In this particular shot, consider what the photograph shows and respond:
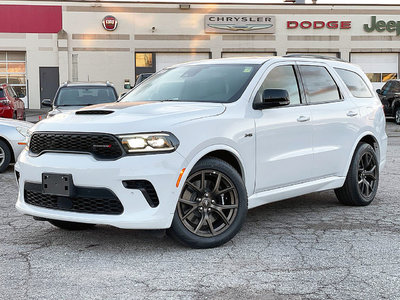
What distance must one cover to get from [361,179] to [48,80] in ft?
99.4

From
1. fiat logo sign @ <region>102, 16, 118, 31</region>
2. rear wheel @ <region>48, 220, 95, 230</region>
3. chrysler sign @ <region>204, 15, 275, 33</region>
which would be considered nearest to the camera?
rear wheel @ <region>48, 220, 95, 230</region>

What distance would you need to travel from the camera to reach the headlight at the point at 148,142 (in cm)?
461

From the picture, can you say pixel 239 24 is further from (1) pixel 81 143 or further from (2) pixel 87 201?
(2) pixel 87 201

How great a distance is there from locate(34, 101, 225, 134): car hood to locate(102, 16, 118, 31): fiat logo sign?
30.4 meters

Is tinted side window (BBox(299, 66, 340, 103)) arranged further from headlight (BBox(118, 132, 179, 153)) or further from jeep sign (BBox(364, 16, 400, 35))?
jeep sign (BBox(364, 16, 400, 35))

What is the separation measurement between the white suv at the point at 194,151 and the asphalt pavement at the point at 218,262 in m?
0.29

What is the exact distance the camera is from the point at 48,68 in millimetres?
34750

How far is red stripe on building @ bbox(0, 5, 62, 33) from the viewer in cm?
3397

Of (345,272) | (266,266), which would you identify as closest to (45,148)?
(266,266)

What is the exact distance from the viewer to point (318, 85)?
6.50 meters

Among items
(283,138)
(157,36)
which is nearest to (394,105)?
(157,36)

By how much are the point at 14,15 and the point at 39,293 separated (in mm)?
32772

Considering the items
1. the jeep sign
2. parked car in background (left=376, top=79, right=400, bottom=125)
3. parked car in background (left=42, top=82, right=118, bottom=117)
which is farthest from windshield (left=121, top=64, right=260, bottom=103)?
the jeep sign

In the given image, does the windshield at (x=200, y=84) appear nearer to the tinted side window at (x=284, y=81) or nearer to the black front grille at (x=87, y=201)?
the tinted side window at (x=284, y=81)
